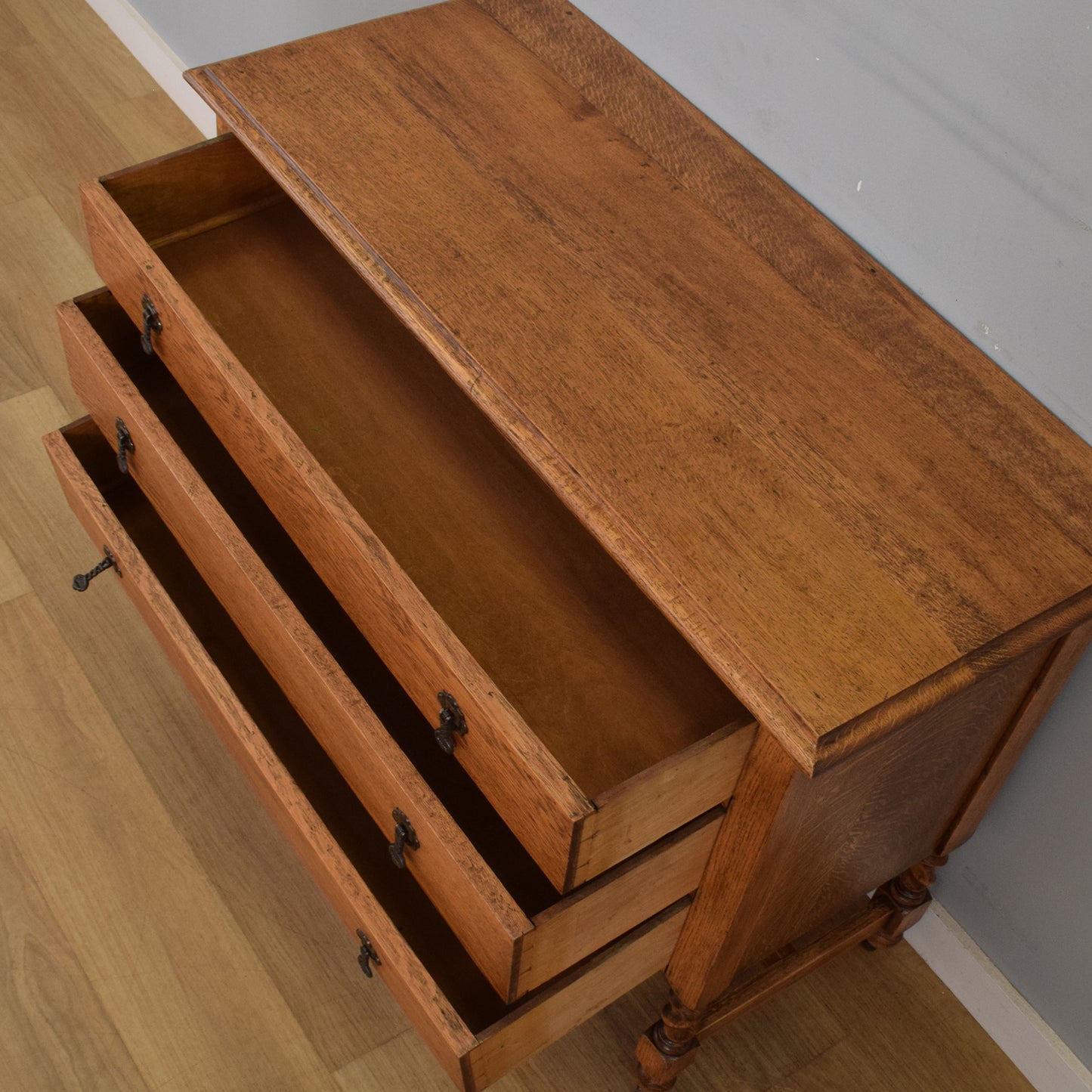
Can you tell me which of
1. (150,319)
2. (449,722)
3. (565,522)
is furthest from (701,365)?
(150,319)

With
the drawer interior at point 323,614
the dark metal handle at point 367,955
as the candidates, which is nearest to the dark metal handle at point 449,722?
the drawer interior at point 323,614

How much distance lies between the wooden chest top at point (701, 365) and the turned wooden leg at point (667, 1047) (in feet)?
1.52

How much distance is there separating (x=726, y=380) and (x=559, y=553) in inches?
8.1

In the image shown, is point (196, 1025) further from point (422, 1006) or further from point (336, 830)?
point (422, 1006)

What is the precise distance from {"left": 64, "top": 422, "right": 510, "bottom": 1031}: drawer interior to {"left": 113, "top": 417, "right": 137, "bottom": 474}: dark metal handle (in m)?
0.11

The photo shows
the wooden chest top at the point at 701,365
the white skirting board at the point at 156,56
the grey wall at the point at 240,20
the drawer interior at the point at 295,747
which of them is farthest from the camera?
the white skirting board at the point at 156,56

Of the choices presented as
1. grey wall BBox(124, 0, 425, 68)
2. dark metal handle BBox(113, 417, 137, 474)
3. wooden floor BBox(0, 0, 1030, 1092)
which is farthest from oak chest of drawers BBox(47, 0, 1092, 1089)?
grey wall BBox(124, 0, 425, 68)

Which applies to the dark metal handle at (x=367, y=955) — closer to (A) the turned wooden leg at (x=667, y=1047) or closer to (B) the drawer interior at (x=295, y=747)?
(B) the drawer interior at (x=295, y=747)

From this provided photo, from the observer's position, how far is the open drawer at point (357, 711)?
0.84 metres

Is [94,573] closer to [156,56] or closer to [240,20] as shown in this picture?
[240,20]

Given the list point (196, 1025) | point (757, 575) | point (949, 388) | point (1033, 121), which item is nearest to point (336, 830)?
point (196, 1025)

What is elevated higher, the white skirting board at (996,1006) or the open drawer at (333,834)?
→ the open drawer at (333,834)

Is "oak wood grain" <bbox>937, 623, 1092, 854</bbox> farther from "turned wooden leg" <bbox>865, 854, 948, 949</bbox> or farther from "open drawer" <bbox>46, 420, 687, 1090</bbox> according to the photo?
"open drawer" <bbox>46, 420, 687, 1090</bbox>

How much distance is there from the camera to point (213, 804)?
132 cm
